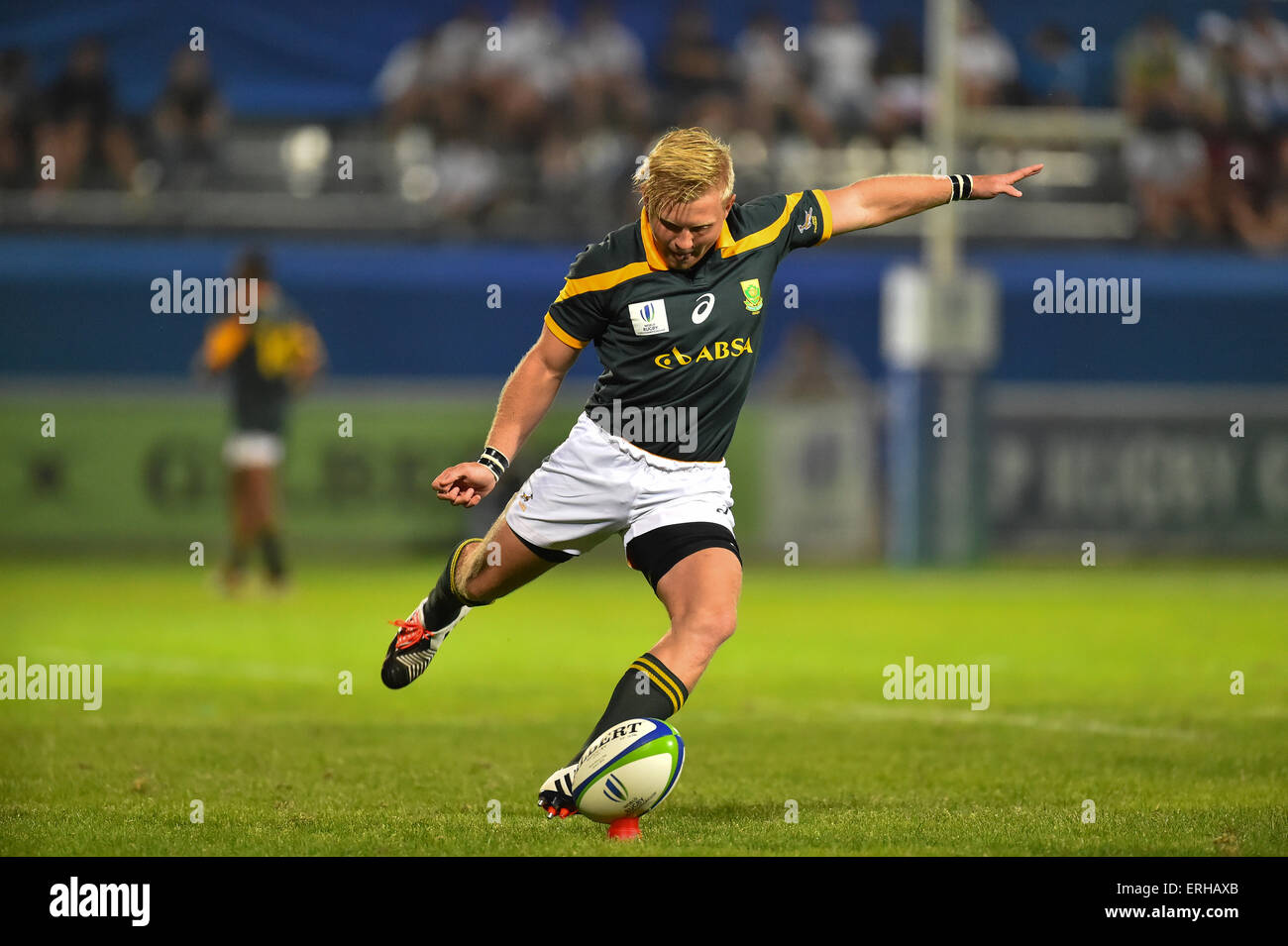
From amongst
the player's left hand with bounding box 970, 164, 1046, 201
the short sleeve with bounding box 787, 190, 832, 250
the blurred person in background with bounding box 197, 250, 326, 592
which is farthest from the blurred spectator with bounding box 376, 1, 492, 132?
the short sleeve with bounding box 787, 190, 832, 250

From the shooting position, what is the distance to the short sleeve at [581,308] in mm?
6656

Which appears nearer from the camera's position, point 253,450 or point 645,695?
point 645,695

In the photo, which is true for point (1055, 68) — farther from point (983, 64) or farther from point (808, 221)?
point (808, 221)

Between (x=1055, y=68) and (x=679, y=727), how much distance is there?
1731 centimetres

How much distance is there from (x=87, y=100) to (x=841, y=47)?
910 cm

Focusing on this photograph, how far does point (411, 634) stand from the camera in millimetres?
7758

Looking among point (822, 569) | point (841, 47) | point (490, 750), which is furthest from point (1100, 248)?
point (490, 750)

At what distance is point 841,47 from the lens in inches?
966

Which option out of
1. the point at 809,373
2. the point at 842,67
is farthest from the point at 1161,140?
the point at 809,373
